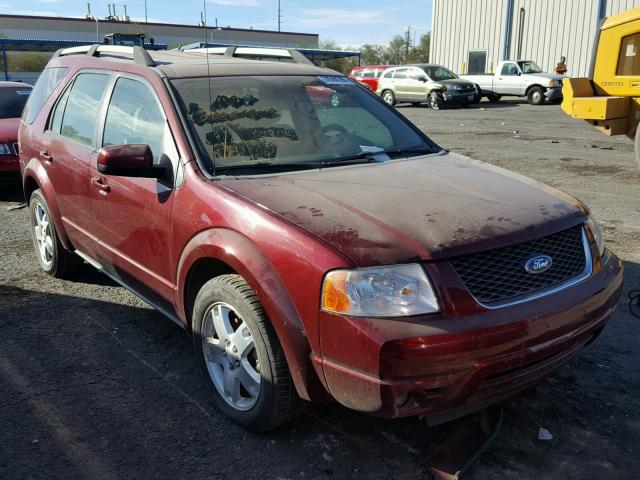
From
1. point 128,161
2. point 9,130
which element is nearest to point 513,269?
point 128,161

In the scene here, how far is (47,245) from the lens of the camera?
5.30 m

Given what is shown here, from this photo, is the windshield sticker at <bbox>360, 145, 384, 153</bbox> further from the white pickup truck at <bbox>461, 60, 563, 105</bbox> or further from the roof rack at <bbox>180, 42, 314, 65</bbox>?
the white pickup truck at <bbox>461, 60, 563, 105</bbox>

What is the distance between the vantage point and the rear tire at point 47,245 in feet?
16.7

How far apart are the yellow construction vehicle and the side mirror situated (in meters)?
8.32

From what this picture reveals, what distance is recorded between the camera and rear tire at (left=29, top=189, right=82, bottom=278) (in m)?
5.09

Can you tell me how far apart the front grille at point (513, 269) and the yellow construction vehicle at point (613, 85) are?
300 inches

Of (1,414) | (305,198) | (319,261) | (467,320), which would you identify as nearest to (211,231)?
(305,198)

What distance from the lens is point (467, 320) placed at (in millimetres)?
2463

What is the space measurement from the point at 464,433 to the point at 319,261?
1.17 metres

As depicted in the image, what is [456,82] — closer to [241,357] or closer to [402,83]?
[402,83]

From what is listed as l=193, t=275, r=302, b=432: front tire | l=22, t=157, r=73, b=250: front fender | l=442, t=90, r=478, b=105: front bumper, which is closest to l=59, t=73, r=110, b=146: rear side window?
l=22, t=157, r=73, b=250: front fender

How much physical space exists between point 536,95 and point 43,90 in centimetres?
2230

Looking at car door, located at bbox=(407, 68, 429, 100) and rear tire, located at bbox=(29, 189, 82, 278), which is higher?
car door, located at bbox=(407, 68, 429, 100)

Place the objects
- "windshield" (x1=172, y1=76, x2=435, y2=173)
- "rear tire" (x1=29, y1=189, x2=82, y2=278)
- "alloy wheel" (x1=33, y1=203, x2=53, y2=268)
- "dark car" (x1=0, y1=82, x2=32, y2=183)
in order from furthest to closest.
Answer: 1. "dark car" (x1=0, y1=82, x2=32, y2=183)
2. "alloy wheel" (x1=33, y1=203, x2=53, y2=268)
3. "rear tire" (x1=29, y1=189, x2=82, y2=278)
4. "windshield" (x1=172, y1=76, x2=435, y2=173)
